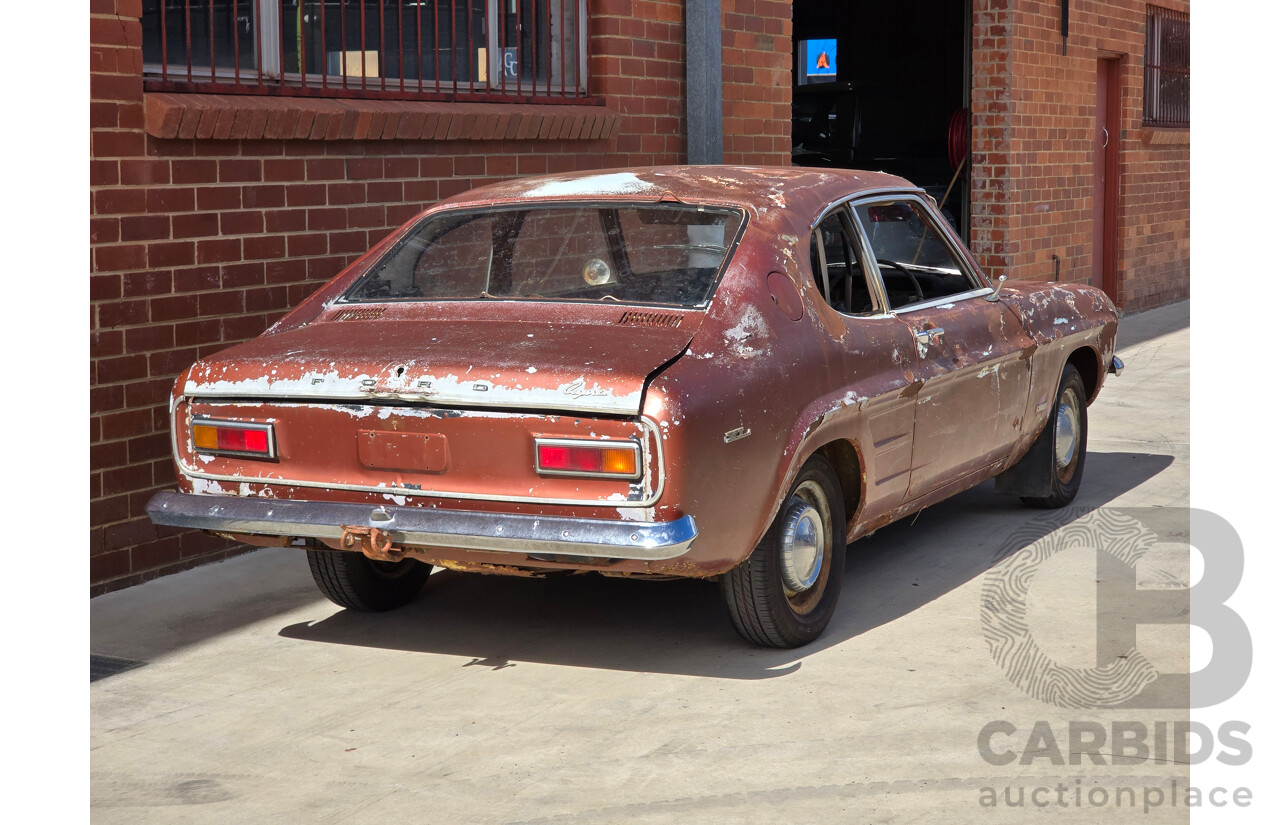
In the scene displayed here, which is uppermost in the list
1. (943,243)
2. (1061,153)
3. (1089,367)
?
(1061,153)

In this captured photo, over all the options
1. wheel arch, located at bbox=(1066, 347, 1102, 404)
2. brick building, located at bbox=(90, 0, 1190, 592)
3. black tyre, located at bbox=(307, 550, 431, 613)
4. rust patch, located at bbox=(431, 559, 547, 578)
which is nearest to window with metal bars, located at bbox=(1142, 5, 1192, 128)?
brick building, located at bbox=(90, 0, 1190, 592)

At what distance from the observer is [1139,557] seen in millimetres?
6305

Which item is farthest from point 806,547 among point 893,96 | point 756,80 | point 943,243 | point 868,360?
point 893,96

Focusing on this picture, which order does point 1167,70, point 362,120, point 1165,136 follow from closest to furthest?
point 362,120, point 1165,136, point 1167,70

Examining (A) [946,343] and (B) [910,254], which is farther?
(B) [910,254]

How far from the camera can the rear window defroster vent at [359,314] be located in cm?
527

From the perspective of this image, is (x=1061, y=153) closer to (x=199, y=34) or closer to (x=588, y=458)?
(x=199, y=34)

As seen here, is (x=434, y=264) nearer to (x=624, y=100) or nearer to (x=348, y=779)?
(x=348, y=779)

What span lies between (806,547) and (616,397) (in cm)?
108

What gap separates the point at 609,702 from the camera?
462cm

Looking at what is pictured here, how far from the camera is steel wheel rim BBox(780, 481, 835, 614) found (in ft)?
16.3

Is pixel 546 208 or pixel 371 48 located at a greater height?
pixel 371 48

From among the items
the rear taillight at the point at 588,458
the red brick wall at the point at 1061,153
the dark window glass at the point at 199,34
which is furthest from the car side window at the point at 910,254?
the red brick wall at the point at 1061,153

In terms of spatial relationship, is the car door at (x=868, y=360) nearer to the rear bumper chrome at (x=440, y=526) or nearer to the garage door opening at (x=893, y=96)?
the rear bumper chrome at (x=440, y=526)
